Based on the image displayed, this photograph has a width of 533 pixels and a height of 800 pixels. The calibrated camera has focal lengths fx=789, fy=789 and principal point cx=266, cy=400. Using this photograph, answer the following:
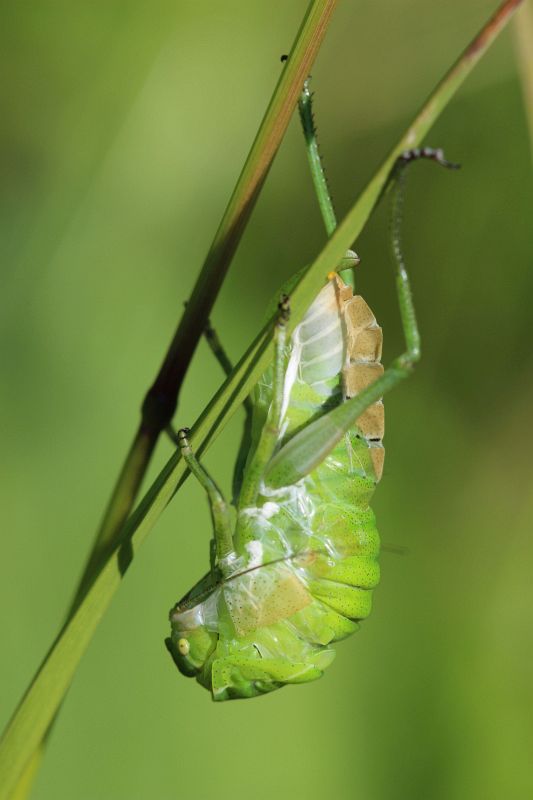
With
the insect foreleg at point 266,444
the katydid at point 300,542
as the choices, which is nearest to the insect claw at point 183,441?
the insect foreleg at point 266,444

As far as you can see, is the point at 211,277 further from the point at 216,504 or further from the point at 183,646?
the point at 183,646

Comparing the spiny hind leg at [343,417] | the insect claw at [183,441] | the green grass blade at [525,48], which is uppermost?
the green grass blade at [525,48]

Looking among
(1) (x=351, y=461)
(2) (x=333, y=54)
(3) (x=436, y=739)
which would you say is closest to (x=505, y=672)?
(3) (x=436, y=739)

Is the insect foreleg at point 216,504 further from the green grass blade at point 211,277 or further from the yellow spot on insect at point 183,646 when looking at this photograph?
the yellow spot on insect at point 183,646

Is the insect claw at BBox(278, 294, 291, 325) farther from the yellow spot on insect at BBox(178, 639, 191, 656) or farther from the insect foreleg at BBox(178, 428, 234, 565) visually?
the yellow spot on insect at BBox(178, 639, 191, 656)

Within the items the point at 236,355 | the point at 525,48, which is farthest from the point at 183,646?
the point at 525,48

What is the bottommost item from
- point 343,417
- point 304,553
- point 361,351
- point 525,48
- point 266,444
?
point 304,553
